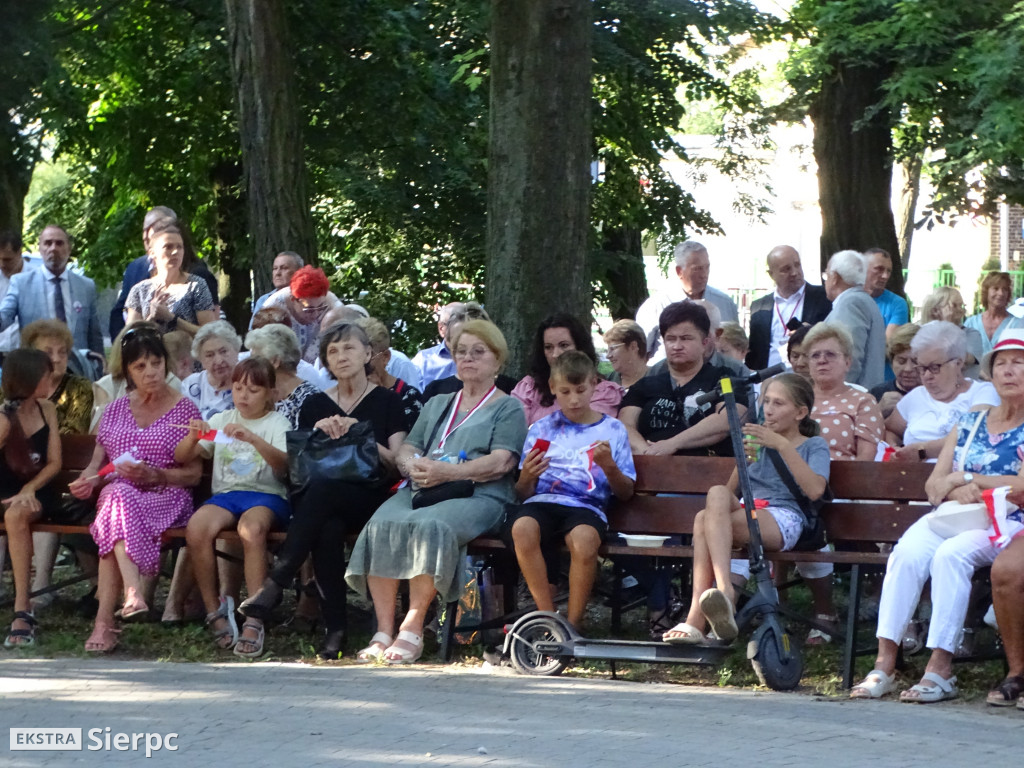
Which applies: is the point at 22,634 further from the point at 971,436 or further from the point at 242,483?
the point at 971,436

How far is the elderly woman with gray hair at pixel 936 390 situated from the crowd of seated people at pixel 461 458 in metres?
0.01

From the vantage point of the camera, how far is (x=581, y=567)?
23.5ft

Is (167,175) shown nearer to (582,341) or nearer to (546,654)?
(582,341)

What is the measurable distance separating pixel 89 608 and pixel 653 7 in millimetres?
10808

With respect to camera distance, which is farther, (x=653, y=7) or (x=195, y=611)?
(x=653, y=7)

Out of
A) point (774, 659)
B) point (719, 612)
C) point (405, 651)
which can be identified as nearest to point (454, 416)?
point (405, 651)

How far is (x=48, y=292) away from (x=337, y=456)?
4.07 m

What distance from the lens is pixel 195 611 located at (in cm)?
845

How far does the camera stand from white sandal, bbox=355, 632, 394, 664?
23.9 ft

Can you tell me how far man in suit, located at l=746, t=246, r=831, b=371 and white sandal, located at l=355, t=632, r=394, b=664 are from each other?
3.90 m

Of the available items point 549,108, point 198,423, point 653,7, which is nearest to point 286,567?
point 198,423

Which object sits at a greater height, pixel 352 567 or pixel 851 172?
pixel 851 172

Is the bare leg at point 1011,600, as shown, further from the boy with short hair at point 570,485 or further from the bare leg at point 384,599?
the bare leg at point 384,599

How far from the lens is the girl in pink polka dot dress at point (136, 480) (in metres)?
7.76
